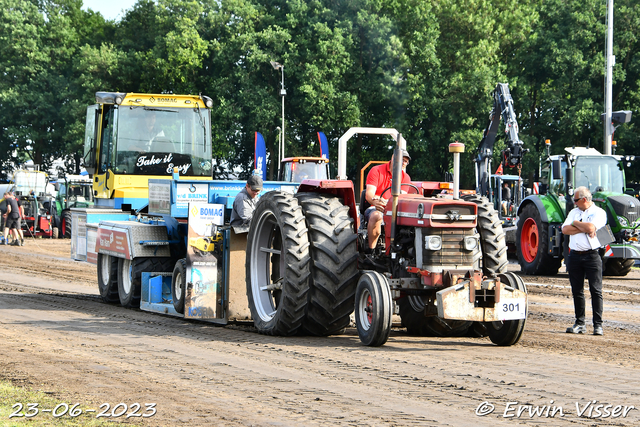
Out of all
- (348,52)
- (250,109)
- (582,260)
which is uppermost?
(348,52)

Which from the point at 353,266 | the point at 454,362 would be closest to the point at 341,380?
the point at 454,362

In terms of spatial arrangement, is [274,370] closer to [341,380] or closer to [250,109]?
[341,380]

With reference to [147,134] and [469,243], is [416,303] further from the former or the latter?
[147,134]

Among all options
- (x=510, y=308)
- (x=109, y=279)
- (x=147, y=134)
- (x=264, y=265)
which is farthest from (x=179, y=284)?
(x=147, y=134)

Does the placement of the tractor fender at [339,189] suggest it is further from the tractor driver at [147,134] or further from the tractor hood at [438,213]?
the tractor driver at [147,134]

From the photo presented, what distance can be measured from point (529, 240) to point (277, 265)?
34.7 feet

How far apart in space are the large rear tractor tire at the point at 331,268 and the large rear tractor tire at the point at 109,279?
5.02 m

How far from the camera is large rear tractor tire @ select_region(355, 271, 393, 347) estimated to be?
7914 mm

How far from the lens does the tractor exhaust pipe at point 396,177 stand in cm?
803

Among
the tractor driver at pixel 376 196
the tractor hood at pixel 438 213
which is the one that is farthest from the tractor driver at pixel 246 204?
the tractor hood at pixel 438 213

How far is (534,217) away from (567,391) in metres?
12.7

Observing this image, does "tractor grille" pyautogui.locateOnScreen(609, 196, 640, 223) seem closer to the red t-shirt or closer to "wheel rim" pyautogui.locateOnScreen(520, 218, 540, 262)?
"wheel rim" pyautogui.locateOnScreen(520, 218, 540, 262)

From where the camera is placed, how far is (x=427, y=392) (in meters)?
6.21

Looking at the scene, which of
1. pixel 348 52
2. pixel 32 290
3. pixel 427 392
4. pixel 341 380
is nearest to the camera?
pixel 427 392
